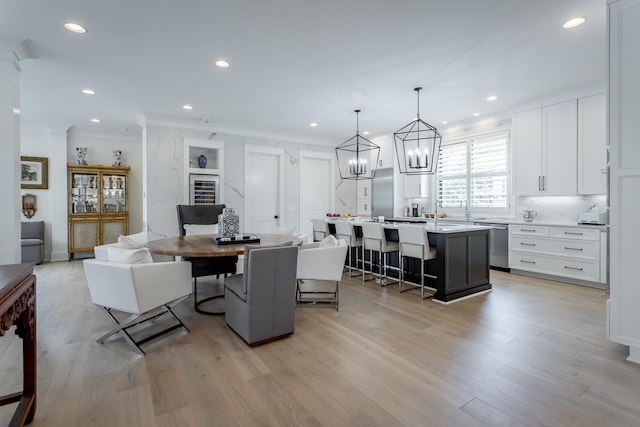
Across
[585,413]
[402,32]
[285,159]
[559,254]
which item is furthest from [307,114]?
[585,413]

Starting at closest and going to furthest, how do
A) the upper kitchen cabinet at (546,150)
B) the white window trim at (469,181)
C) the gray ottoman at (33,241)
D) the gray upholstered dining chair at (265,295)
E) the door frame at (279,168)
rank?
the gray upholstered dining chair at (265,295)
the upper kitchen cabinet at (546,150)
the white window trim at (469,181)
the gray ottoman at (33,241)
the door frame at (279,168)

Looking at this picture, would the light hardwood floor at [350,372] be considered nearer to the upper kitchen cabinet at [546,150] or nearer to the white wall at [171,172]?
the upper kitchen cabinet at [546,150]

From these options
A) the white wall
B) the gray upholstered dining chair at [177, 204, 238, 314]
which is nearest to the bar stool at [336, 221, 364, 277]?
the gray upholstered dining chair at [177, 204, 238, 314]

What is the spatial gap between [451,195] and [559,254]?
7.60ft

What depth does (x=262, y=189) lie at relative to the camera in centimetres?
702

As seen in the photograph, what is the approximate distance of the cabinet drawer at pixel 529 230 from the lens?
490cm

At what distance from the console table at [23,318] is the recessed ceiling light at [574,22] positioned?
4.36 metres

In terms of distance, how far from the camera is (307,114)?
5.79 m

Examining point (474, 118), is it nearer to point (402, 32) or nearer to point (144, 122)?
point (402, 32)

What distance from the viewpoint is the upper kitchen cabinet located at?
15.7 ft

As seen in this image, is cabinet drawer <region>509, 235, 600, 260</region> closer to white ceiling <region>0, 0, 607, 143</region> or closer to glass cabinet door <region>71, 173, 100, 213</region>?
white ceiling <region>0, 0, 607, 143</region>

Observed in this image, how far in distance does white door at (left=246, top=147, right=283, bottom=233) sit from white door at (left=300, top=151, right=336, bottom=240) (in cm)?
62

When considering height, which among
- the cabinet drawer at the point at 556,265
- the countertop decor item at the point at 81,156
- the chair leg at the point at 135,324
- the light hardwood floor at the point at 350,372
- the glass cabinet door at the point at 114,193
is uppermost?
the countertop decor item at the point at 81,156

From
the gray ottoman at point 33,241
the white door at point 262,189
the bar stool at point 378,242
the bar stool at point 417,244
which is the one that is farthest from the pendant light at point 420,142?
the gray ottoman at point 33,241
